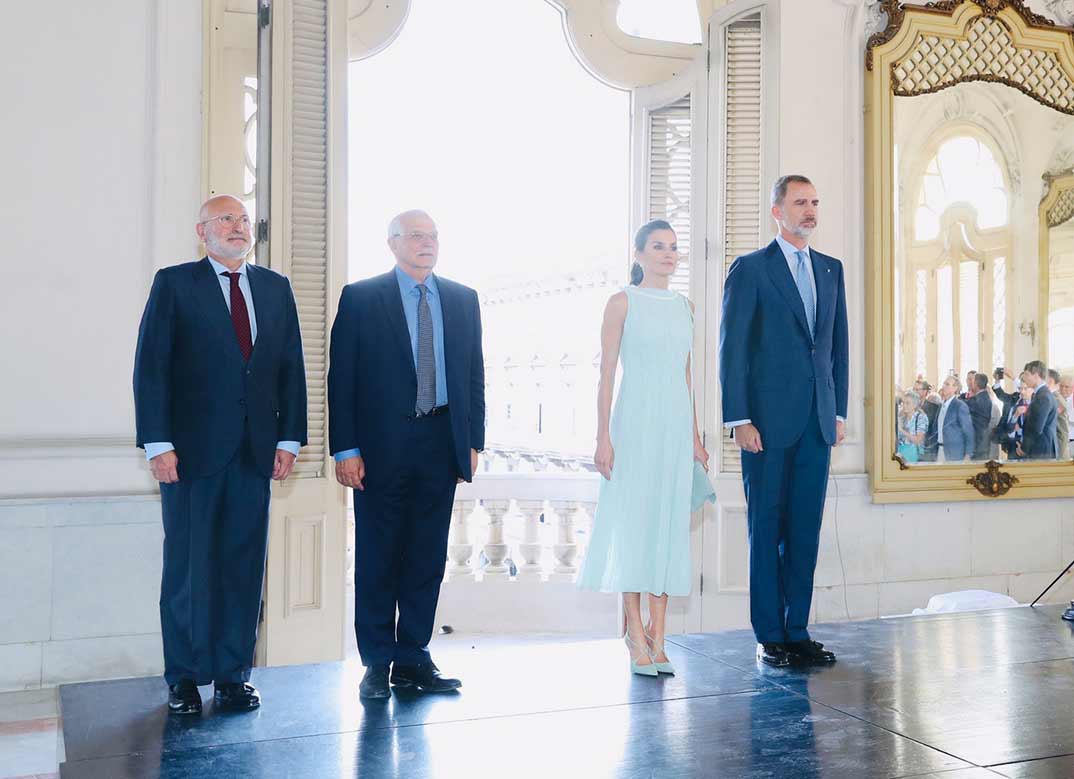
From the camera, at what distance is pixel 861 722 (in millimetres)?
2975

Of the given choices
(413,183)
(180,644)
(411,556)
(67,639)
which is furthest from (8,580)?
(413,183)

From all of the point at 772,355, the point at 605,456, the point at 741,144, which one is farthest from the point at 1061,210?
the point at 605,456

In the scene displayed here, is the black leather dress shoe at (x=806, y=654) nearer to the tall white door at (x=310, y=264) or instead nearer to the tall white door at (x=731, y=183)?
the tall white door at (x=731, y=183)

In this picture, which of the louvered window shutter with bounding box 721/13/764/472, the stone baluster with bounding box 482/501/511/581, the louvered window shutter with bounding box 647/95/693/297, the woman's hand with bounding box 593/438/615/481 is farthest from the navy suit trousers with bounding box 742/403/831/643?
the stone baluster with bounding box 482/501/511/581

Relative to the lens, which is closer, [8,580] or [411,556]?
[411,556]

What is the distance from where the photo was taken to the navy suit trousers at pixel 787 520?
3564mm

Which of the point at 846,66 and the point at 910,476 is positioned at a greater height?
the point at 846,66

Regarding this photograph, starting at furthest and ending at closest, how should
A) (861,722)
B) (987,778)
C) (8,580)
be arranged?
(8,580) → (861,722) → (987,778)

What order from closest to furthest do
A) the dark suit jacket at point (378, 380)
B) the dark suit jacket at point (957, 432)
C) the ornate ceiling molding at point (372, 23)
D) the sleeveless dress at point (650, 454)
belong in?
the dark suit jacket at point (378, 380) < the sleeveless dress at point (650, 454) < the ornate ceiling molding at point (372, 23) < the dark suit jacket at point (957, 432)

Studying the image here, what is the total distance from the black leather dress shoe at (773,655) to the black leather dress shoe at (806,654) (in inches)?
1.2

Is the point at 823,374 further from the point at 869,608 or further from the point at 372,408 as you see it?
the point at 869,608

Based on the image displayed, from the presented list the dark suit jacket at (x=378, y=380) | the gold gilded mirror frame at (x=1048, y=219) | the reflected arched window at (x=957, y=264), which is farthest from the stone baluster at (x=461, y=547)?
the gold gilded mirror frame at (x=1048, y=219)

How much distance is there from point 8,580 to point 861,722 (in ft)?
10.3

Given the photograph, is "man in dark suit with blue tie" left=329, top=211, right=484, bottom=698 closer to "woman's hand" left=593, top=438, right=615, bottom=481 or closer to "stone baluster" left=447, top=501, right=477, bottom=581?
"woman's hand" left=593, top=438, right=615, bottom=481
